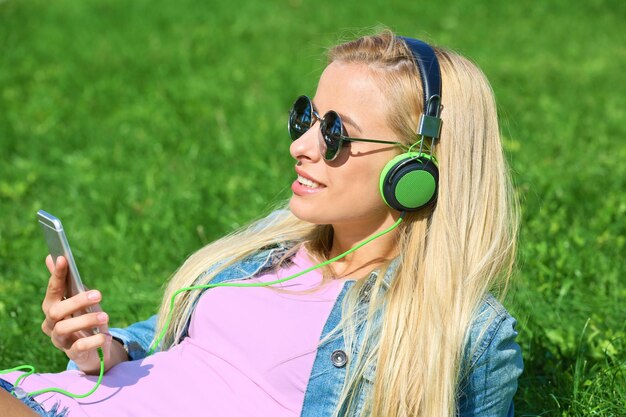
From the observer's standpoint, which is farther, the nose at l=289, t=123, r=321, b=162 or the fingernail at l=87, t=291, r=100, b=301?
the nose at l=289, t=123, r=321, b=162

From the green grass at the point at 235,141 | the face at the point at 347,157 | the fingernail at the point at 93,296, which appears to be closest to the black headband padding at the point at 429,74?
the face at the point at 347,157

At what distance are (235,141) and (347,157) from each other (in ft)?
11.1

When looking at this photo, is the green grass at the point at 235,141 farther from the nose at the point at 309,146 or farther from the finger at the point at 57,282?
the finger at the point at 57,282

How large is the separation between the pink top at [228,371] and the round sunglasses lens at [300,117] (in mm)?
472

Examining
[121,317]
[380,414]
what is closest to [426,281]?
[380,414]

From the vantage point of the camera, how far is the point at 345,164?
2713mm

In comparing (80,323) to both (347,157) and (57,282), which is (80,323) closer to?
(57,282)

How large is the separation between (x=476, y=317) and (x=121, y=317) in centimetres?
193

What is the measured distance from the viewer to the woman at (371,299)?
8.39ft

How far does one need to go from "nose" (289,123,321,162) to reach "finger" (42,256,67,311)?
73cm

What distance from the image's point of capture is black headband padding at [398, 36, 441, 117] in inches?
104

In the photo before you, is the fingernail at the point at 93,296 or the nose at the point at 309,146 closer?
the fingernail at the point at 93,296

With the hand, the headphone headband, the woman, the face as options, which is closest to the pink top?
the woman

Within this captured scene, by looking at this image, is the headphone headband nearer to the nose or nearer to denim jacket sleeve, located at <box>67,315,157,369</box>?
the nose
